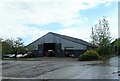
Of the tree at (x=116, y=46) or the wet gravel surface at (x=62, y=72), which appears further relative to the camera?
the tree at (x=116, y=46)

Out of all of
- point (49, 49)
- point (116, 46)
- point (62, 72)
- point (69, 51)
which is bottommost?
point (62, 72)

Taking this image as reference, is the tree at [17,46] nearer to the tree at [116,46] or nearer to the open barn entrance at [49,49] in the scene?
the open barn entrance at [49,49]

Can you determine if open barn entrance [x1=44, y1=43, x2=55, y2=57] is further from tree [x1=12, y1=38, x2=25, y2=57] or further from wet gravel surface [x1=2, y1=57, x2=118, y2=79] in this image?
wet gravel surface [x1=2, y1=57, x2=118, y2=79]

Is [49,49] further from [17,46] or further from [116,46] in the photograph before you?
[116,46]

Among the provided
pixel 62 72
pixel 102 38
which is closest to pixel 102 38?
pixel 102 38

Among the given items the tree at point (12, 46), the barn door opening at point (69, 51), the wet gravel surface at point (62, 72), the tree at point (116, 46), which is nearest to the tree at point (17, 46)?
the tree at point (12, 46)

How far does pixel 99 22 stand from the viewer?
55.8 metres

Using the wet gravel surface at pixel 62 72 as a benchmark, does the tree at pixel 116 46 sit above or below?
above

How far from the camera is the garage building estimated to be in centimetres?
5986

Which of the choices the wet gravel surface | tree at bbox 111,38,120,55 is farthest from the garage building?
the wet gravel surface

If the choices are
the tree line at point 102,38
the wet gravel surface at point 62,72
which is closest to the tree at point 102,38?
the tree line at point 102,38

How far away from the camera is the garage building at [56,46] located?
196 ft

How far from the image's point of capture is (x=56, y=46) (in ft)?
203

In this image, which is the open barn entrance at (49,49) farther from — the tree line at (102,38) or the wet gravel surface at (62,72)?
the wet gravel surface at (62,72)
